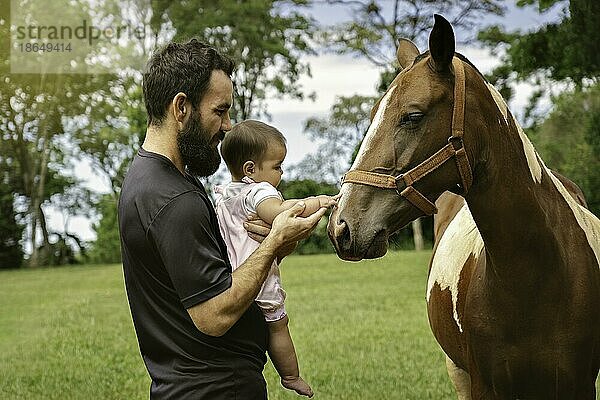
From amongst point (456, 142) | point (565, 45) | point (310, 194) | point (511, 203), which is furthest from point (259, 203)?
point (310, 194)

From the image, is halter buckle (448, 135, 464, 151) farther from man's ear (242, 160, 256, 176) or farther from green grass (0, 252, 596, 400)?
green grass (0, 252, 596, 400)

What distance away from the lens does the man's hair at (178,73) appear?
2641 mm

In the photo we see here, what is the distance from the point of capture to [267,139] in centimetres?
334

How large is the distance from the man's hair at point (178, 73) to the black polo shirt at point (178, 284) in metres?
0.18

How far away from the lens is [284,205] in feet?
9.76

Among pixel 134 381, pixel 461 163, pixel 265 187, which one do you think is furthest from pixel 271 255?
pixel 134 381

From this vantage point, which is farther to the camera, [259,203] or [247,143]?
[247,143]

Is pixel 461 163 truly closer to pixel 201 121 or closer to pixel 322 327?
pixel 201 121

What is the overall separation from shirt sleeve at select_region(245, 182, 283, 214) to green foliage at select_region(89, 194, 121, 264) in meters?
29.6

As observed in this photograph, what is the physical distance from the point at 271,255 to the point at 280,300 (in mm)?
686

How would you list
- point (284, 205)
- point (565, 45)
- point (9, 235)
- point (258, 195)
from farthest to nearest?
point (9, 235), point (565, 45), point (258, 195), point (284, 205)

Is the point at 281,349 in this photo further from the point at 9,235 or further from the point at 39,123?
the point at 39,123

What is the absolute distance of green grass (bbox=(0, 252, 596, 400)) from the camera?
24.1ft

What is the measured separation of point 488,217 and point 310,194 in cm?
2739
